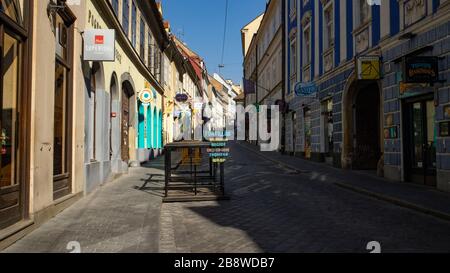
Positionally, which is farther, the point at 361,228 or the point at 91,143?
the point at 91,143

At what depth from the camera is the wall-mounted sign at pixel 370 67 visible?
43.9 feet

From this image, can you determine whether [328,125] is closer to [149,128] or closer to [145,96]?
[145,96]

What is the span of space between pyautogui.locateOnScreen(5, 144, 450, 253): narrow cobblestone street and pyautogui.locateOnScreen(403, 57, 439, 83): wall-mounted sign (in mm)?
3176

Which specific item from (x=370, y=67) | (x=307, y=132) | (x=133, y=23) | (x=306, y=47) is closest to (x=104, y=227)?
(x=370, y=67)

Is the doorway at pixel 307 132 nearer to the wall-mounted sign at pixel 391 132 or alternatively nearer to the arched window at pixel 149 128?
the arched window at pixel 149 128

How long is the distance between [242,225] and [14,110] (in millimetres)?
3744

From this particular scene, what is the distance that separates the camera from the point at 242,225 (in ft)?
22.1

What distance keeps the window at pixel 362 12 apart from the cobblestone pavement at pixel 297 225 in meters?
7.34

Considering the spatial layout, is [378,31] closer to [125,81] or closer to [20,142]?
[125,81]

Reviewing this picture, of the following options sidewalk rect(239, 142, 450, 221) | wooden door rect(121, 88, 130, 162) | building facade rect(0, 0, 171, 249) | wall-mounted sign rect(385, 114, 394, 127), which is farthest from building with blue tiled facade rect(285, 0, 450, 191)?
wooden door rect(121, 88, 130, 162)

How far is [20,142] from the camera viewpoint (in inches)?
239

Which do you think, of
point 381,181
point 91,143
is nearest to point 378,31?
point 381,181

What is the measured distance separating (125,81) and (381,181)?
928 cm

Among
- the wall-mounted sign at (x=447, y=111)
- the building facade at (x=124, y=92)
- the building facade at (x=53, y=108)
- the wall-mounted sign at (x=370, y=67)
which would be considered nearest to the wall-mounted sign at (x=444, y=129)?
the wall-mounted sign at (x=447, y=111)
